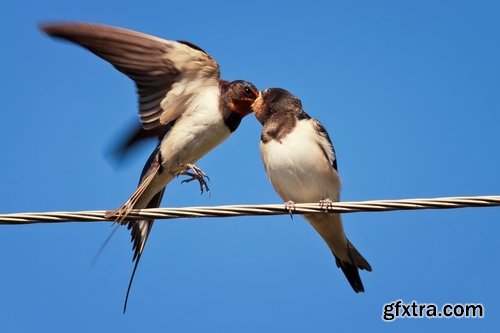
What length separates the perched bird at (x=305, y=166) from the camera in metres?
4.88

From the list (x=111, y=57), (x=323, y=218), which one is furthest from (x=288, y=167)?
(x=111, y=57)

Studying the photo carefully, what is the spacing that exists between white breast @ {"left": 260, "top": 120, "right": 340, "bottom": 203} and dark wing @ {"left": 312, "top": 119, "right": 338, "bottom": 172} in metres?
0.03

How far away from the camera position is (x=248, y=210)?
358 cm

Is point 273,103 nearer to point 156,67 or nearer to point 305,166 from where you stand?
point 305,166

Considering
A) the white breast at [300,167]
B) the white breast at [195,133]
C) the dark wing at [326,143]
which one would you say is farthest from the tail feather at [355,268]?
the white breast at [195,133]

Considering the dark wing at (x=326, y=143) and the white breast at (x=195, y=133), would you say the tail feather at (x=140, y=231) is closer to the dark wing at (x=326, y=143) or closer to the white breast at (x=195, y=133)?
the white breast at (x=195, y=133)

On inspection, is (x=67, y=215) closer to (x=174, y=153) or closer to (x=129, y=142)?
(x=174, y=153)

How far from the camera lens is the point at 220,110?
5605 millimetres

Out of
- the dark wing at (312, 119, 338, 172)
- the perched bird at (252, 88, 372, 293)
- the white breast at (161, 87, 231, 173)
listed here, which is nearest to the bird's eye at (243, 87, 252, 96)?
the white breast at (161, 87, 231, 173)

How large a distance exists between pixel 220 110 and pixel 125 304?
1696 millimetres

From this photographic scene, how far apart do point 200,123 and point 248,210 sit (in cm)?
204

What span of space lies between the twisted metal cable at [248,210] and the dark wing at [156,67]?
5.63ft

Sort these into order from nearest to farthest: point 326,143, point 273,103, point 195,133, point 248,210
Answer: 1. point 248,210
2. point 326,143
3. point 273,103
4. point 195,133

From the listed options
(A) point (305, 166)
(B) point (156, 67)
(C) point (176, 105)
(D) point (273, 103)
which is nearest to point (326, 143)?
(A) point (305, 166)
